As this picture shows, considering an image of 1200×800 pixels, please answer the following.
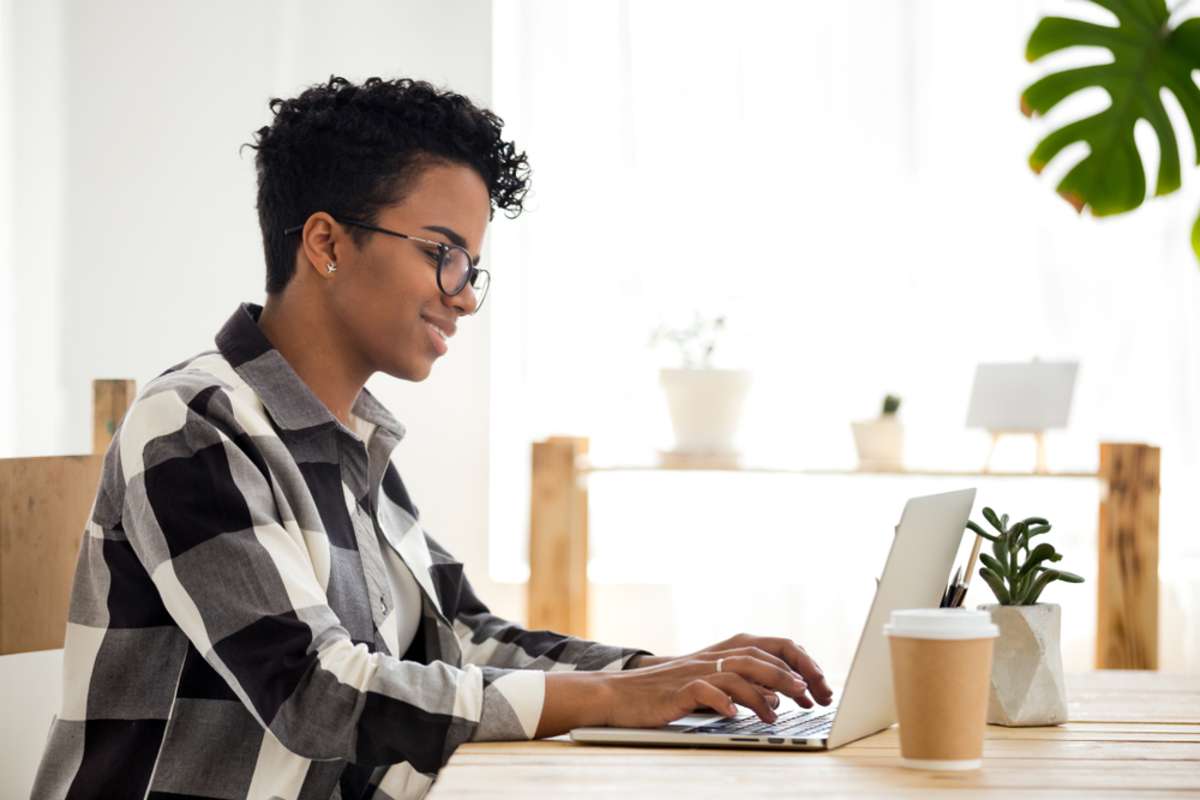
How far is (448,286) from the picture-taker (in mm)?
1445

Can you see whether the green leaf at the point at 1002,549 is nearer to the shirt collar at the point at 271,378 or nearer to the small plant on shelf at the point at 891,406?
the shirt collar at the point at 271,378

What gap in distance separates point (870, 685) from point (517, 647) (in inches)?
20.6

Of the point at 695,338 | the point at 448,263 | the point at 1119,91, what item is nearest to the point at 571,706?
the point at 448,263

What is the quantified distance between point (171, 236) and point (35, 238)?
520mm

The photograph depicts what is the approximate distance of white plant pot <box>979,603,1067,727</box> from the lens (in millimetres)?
1193

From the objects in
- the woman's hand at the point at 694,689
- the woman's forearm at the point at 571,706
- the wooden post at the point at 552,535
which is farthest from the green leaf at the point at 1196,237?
the woman's forearm at the point at 571,706

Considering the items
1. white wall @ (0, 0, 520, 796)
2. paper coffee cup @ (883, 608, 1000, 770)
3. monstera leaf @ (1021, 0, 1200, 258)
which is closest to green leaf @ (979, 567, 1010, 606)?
paper coffee cup @ (883, 608, 1000, 770)

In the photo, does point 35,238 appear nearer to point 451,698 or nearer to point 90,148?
point 90,148

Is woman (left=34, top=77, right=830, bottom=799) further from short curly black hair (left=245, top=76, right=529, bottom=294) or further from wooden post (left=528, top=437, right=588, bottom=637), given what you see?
wooden post (left=528, top=437, right=588, bottom=637)

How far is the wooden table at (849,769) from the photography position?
3.06 ft

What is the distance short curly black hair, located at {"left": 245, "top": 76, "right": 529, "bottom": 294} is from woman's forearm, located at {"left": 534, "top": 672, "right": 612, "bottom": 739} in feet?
1.80

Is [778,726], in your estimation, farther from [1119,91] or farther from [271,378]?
[1119,91]

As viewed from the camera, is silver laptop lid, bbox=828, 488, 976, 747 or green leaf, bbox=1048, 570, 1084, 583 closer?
silver laptop lid, bbox=828, 488, 976, 747

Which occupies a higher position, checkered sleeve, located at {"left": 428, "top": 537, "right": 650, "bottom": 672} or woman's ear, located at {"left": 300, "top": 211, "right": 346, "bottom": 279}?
woman's ear, located at {"left": 300, "top": 211, "right": 346, "bottom": 279}
